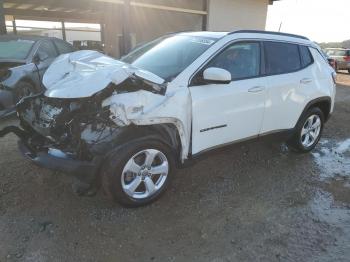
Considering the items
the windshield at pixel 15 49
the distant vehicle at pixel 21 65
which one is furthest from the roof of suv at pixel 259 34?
the windshield at pixel 15 49

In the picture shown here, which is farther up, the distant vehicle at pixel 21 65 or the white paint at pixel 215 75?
the white paint at pixel 215 75

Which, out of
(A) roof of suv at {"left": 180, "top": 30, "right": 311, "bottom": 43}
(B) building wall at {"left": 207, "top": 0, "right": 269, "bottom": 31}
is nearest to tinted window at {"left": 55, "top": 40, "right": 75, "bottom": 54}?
(A) roof of suv at {"left": 180, "top": 30, "right": 311, "bottom": 43}

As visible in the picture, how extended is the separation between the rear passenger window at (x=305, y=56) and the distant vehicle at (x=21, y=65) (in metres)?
4.18

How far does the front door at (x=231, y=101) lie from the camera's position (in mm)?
3646

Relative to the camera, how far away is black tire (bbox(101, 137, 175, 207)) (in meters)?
3.15

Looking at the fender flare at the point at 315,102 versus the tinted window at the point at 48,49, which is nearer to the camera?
the fender flare at the point at 315,102

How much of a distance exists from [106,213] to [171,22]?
16.9 metres

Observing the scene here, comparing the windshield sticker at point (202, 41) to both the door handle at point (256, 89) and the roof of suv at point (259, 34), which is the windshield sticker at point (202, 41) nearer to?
the roof of suv at point (259, 34)

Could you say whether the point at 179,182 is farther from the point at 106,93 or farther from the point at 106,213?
the point at 106,93

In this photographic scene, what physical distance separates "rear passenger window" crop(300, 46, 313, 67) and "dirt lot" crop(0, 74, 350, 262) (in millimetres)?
1492

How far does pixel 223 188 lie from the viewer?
4074 millimetres

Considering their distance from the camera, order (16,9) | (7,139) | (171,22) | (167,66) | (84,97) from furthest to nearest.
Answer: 1. (16,9)
2. (171,22)
3. (7,139)
4. (167,66)
5. (84,97)

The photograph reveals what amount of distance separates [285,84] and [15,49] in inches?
211

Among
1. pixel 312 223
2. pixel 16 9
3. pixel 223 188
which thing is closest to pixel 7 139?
pixel 223 188
